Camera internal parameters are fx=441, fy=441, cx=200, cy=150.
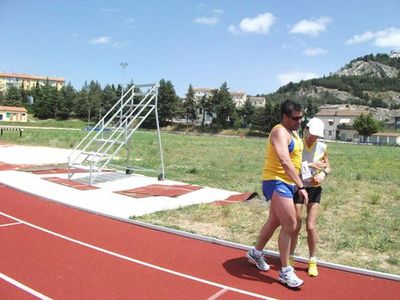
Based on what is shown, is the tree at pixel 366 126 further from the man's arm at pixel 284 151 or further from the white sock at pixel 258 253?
the man's arm at pixel 284 151

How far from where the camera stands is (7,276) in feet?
16.7

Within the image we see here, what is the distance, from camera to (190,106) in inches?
3861

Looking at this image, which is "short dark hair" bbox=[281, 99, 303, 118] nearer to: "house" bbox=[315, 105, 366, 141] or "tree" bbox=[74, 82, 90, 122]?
"tree" bbox=[74, 82, 90, 122]

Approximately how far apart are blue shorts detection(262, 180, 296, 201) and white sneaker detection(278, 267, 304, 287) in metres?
0.87

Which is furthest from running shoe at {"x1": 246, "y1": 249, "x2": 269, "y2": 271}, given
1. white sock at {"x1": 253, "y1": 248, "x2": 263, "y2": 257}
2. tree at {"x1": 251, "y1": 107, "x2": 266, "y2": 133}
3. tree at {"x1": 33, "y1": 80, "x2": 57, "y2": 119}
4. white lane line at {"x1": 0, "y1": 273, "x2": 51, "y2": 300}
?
tree at {"x1": 33, "y1": 80, "x2": 57, "y2": 119}

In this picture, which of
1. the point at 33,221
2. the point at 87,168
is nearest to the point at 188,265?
the point at 33,221

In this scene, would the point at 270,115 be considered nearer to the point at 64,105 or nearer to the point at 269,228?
the point at 64,105

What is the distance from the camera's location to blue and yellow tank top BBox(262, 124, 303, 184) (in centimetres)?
500

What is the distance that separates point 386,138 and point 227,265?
111 metres

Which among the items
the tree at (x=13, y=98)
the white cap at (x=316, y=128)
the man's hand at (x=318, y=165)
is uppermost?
the tree at (x=13, y=98)

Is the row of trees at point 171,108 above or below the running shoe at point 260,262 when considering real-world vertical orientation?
above

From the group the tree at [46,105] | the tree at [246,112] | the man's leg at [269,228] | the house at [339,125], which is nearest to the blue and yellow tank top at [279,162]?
the man's leg at [269,228]

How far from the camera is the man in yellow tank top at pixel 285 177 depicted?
4875 mm

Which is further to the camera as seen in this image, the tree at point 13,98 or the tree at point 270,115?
the tree at point 13,98
